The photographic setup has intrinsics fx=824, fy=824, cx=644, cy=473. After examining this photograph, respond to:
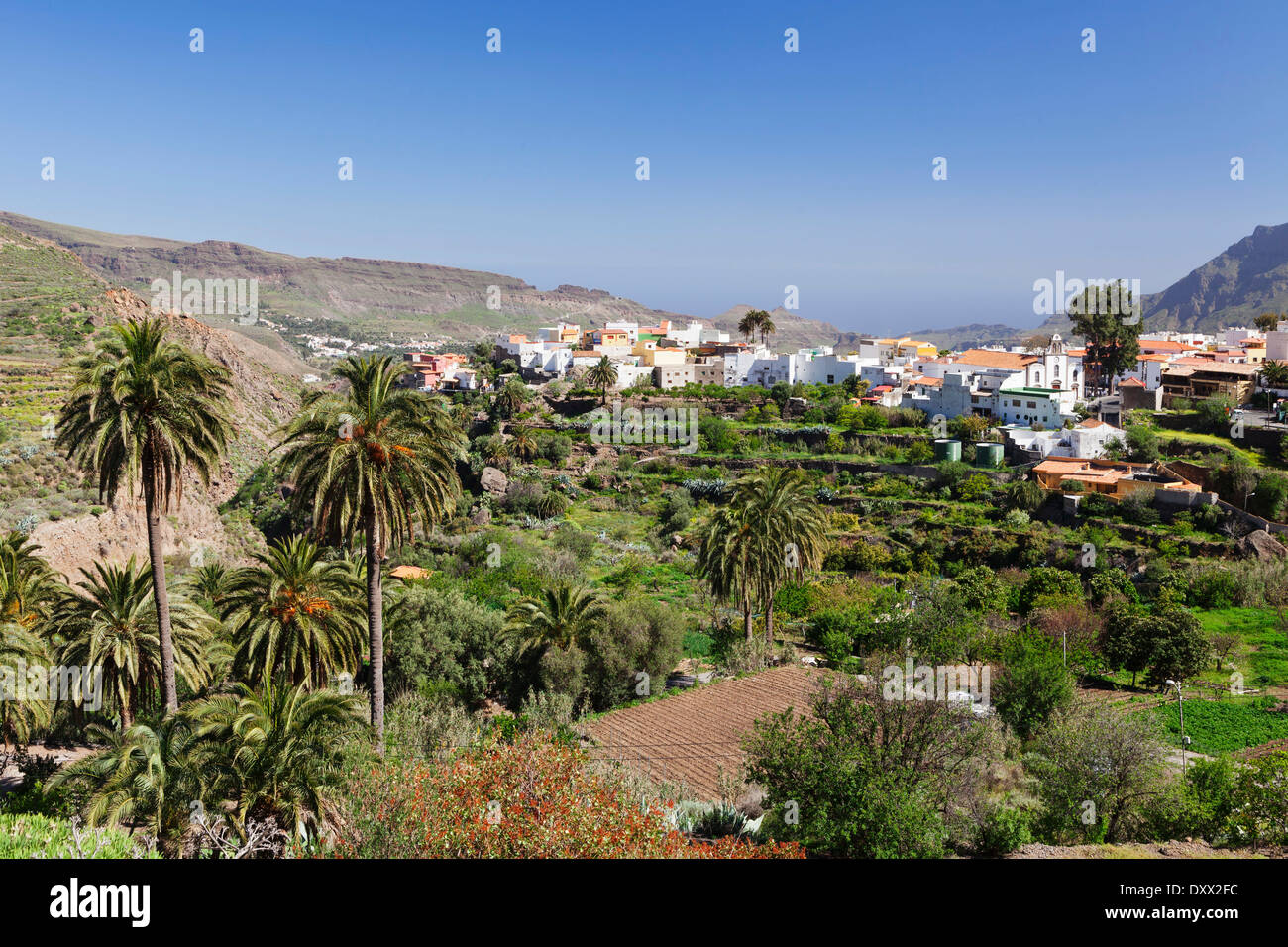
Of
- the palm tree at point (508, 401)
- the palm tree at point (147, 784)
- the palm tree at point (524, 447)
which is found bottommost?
the palm tree at point (147, 784)

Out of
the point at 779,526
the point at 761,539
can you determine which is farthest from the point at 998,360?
the point at 761,539

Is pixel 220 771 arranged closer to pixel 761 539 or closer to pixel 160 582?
Answer: pixel 160 582

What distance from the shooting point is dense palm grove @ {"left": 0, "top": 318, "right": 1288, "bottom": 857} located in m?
12.3

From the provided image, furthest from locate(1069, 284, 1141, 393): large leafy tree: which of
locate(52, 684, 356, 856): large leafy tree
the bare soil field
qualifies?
locate(52, 684, 356, 856): large leafy tree

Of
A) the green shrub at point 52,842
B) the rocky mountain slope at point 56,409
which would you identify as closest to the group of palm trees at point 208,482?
the rocky mountain slope at point 56,409

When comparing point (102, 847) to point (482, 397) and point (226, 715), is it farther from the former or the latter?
point (482, 397)

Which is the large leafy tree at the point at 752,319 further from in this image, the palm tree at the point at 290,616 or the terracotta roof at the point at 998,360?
the palm tree at the point at 290,616

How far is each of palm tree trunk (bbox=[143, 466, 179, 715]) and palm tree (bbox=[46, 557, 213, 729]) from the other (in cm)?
67

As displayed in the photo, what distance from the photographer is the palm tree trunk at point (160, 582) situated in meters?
15.5

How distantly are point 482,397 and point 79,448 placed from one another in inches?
2589

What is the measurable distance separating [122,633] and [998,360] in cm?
6939

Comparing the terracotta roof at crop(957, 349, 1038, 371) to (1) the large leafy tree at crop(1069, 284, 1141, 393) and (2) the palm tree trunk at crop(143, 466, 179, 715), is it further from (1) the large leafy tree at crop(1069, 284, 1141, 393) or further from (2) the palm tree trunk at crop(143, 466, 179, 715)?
(2) the palm tree trunk at crop(143, 466, 179, 715)

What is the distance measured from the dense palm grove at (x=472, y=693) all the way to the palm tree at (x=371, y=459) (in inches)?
2.5
